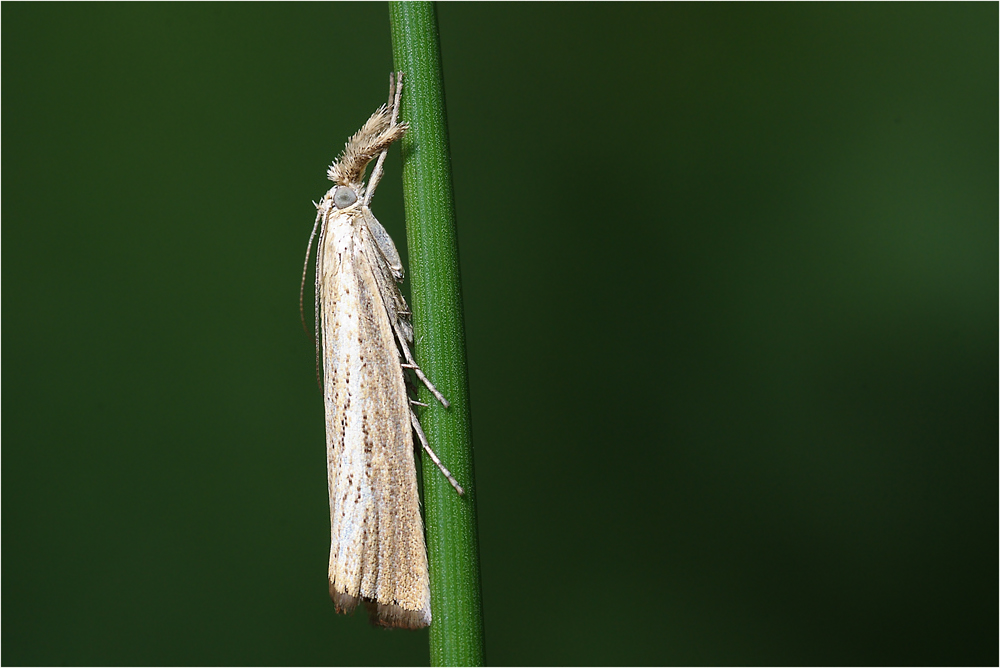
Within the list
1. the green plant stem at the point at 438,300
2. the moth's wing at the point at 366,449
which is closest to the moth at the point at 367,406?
the moth's wing at the point at 366,449

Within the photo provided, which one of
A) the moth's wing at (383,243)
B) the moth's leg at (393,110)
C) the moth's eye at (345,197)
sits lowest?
the moth's wing at (383,243)

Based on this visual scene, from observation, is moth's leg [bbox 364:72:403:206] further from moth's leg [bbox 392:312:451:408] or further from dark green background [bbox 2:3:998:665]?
dark green background [bbox 2:3:998:665]

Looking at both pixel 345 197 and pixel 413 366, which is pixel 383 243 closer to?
pixel 345 197

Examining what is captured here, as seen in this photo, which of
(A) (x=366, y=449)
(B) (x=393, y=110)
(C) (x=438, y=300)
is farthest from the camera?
(A) (x=366, y=449)

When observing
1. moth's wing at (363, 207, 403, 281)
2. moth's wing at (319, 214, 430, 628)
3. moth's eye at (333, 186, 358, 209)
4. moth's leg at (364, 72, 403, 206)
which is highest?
moth's leg at (364, 72, 403, 206)

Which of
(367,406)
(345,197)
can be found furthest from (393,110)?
(367,406)

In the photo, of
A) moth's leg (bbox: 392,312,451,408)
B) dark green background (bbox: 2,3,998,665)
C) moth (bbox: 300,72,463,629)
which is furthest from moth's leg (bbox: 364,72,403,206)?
dark green background (bbox: 2,3,998,665)

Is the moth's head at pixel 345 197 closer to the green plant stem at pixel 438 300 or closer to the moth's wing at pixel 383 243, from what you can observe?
the moth's wing at pixel 383 243

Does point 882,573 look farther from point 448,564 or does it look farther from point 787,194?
point 448,564
